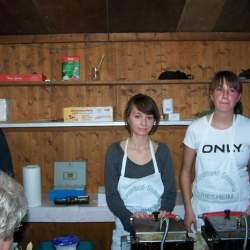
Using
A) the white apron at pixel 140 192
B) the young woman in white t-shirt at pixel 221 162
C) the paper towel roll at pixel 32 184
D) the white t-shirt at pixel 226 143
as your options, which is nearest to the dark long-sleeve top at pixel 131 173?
the white apron at pixel 140 192

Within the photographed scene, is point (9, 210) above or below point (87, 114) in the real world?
below

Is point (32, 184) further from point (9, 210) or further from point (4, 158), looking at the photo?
point (9, 210)

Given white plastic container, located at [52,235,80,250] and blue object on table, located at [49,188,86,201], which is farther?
blue object on table, located at [49,188,86,201]

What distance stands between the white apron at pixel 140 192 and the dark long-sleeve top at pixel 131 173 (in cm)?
2

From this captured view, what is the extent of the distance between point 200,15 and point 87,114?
1012 millimetres

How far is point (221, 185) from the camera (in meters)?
1.67

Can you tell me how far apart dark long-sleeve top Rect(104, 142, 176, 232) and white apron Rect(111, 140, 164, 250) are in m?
0.02

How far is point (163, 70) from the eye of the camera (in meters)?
2.69

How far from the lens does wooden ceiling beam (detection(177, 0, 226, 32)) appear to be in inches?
82.8

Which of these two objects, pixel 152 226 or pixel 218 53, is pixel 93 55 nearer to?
pixel 218 53

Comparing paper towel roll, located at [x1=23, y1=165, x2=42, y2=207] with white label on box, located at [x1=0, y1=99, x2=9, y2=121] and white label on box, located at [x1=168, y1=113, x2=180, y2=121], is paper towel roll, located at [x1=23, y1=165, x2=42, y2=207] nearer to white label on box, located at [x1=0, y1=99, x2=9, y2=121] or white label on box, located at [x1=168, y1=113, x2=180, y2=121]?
white label on box, located at [x1=0, y1=99, x2=9, y2=121]

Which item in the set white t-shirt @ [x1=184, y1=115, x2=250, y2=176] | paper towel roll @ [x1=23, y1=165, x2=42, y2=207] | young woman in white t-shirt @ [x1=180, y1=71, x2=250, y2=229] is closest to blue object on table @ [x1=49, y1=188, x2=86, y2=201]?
paper towel roll @ [x1=23, y1=165, x2=42, y2=207]

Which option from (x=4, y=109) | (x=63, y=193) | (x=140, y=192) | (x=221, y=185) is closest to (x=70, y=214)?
(x=63, y=193)

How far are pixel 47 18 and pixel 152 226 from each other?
1.69 metres
